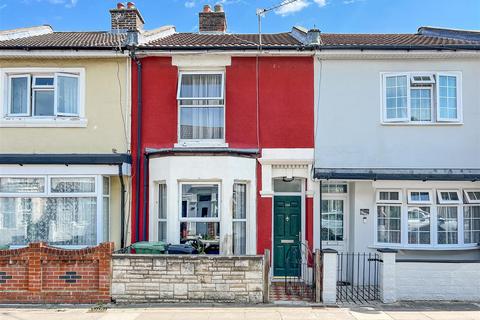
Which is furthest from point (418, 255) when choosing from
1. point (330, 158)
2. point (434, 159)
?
point (330, 158)

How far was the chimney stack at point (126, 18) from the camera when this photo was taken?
13508mm

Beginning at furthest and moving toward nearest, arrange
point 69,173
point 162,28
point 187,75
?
point 162,28, point 187,75, point 69,173

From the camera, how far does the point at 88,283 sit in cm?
831

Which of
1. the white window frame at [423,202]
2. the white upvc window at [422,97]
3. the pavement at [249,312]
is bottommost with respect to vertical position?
the pavement at [249,312]

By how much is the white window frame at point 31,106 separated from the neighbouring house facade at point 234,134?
1.26m

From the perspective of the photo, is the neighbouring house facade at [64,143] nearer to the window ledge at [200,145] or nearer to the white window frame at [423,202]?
the window ledge at [200,145]

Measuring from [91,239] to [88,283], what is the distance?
194 cm

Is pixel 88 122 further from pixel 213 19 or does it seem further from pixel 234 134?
pixel 213 19

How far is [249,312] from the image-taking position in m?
7.73

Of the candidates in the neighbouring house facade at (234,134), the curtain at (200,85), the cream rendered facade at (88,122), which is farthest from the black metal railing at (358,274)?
the cream rendered facade at (88,122)

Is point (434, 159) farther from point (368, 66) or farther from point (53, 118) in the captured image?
point (53, 118)

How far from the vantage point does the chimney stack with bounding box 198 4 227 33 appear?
45.3ft

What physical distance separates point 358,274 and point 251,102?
4.72 m

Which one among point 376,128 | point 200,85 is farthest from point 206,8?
point 376,128
